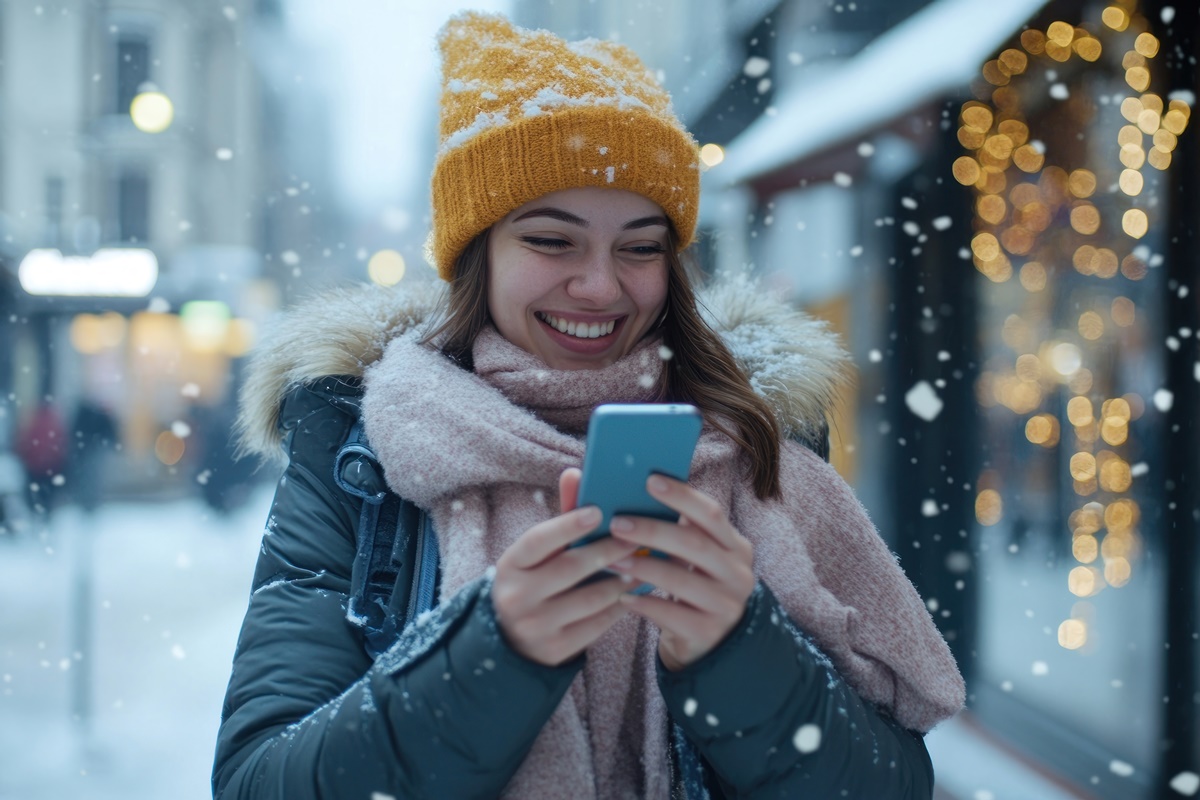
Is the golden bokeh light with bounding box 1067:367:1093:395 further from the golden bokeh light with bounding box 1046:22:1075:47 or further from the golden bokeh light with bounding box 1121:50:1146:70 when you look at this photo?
the golden bokeh light with bounding box 1046:22:1075:47

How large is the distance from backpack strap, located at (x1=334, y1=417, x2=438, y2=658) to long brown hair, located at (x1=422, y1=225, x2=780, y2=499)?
Result: 0.99 feet

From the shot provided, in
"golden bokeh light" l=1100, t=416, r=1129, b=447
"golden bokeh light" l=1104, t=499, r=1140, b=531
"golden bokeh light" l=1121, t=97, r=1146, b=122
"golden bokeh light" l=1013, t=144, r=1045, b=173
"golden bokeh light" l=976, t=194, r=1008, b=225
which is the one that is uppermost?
"golden bokeh light" l=1121, t=97, r=1146, b=122

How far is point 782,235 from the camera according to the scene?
7.46 m

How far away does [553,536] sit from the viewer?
1.04 m

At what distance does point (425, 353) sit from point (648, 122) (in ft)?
1.86

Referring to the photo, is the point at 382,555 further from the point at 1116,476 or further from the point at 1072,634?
the point at 1072,634

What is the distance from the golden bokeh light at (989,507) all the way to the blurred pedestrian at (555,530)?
4.14 meters

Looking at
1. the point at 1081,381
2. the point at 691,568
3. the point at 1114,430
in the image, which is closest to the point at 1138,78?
the point at 1081,381

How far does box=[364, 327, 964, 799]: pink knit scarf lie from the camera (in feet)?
4.69

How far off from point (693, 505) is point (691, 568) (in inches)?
4.3

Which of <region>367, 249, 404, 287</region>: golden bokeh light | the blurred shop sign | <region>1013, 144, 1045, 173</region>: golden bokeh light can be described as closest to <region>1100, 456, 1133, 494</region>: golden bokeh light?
<region>1013, 144, 1045, 173</region>: golden bokeh light

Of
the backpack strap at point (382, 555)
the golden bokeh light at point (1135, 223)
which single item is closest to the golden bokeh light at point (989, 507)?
the golden bokeh light at point (1135, 223)

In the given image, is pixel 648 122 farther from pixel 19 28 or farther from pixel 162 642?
pixel 19 28

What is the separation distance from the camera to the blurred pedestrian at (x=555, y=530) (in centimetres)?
117
